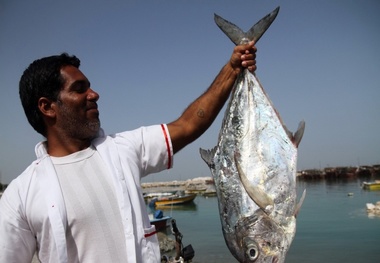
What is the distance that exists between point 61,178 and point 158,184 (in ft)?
323

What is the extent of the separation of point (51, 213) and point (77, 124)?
1.93 ft

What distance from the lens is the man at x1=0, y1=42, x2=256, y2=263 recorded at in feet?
6.27

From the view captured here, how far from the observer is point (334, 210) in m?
26.5

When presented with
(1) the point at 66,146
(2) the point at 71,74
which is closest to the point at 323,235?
(1) the point at 66,146

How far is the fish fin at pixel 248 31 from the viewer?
2.29 m

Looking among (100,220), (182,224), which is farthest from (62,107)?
(182,224)

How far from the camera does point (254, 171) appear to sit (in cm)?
200

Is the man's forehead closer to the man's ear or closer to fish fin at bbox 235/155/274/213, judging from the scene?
the man's ear

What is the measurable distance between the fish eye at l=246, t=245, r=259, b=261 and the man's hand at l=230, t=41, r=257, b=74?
3.75 feet

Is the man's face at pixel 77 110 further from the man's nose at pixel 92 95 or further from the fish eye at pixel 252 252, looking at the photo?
the fish eye at pixel 252 252

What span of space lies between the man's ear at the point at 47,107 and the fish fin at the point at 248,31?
1296 millimetres

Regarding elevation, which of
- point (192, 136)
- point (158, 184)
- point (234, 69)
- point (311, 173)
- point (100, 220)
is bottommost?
point (158, 184)

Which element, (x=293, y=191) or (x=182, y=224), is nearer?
(x=293, y=191)

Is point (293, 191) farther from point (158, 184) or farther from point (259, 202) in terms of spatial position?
point (158, 184)
